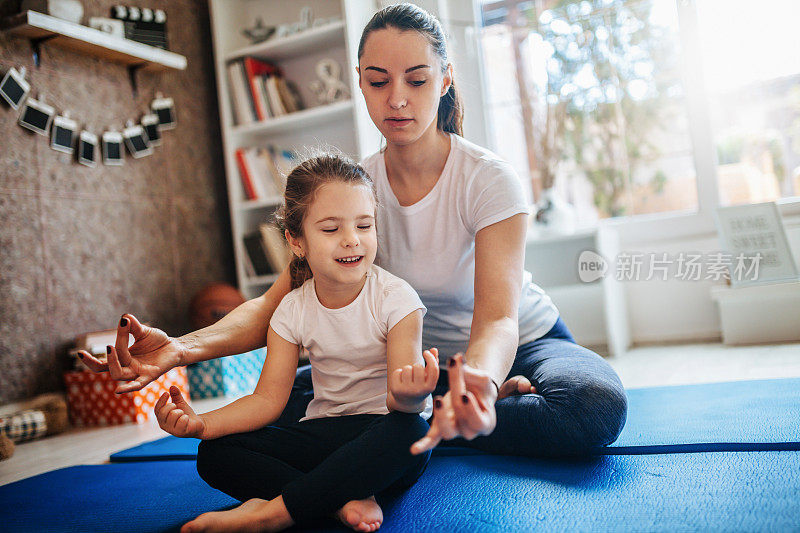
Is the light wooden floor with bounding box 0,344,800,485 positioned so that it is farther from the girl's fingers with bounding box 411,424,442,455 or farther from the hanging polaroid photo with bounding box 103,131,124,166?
the girl's fingers with bounding box 411,424,442,455

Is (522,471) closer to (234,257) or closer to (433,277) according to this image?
(433,277)

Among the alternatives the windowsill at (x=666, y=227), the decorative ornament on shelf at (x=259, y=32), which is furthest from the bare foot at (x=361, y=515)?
the decorative ornament on shelf at (x=259, y=32)

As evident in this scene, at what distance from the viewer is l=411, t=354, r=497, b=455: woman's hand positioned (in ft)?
2.75

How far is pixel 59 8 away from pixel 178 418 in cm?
221

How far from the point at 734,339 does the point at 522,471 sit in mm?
1810

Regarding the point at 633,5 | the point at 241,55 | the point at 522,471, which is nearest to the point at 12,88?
the point at 241,55

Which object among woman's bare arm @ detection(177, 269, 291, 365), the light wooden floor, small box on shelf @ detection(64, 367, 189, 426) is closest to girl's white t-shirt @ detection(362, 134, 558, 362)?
woman's bare arm @ detection(177, 269, 291, 365)

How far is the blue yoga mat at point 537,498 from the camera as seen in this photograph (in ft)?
3.16

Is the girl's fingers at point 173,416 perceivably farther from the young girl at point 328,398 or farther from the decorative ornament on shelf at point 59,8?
the decorative ornament on shelf at point 59,8

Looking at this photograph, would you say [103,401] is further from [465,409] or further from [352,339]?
[465,409]

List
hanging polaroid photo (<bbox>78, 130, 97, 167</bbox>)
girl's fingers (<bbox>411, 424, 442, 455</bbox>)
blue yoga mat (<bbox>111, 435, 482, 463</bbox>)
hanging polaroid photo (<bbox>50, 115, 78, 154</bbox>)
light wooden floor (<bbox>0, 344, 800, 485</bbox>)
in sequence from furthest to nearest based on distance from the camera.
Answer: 1. hanging polaroid photo (<bbox>78, 130, 97, 167</bbox>)
2. hanging polaroid photo (<bbox>50, 115, 78, 154</bbox>)
3. light wooden floor (<bbox>0, 344, 800, 485</bbox>)
4. blue yoga mat (<bbox>111, 435, 482, 463</bbox>)
5. girl's fingers (<bbox>411, 424, 442, 455</bbox>)

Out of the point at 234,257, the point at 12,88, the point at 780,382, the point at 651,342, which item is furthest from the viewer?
the point at 234,257

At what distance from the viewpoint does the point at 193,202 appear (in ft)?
10.9

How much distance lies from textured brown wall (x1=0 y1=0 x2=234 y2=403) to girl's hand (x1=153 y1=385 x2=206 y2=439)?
170 cm
